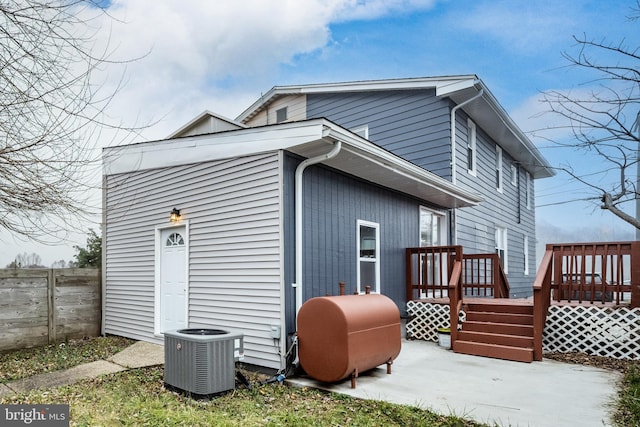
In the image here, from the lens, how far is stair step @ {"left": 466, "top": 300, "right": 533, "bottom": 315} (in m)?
7.08

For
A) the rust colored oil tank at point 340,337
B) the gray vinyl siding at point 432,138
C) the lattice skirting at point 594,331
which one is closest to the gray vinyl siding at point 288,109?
the gray vinyl siding at point 432,138

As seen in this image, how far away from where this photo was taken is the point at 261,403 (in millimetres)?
4527

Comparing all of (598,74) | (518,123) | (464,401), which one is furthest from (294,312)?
(518,123)

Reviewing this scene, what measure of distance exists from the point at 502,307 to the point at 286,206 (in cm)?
405

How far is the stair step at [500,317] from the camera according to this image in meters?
6.93

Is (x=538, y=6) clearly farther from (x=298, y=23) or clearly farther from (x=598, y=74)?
(x=298, y=23)

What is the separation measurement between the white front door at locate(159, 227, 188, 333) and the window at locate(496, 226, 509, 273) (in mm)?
8662

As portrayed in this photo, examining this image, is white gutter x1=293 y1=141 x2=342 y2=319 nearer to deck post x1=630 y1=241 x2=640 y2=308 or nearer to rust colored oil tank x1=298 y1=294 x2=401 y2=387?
rust colored oil tank x1=298 y1=294 x2=401 y2=387

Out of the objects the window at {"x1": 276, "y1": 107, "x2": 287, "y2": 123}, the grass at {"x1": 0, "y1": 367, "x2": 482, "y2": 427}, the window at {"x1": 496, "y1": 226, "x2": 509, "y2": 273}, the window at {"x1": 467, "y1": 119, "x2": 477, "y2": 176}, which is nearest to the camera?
the grass at {"x1": 0, "y1": 367, "x2": 482, "y2": 427}

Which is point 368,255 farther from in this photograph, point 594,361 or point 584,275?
point 594,361

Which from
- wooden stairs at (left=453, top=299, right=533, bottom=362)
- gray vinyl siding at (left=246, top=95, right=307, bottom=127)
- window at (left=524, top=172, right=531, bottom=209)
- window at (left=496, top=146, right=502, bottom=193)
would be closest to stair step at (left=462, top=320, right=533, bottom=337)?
wooden stairs at (left=453, top=299, right=533, bottom=362)

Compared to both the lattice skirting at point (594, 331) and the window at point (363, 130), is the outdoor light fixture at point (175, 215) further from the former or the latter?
the lattice skirting at point (594, 331)

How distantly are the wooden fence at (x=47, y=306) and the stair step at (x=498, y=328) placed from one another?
21.5 ft

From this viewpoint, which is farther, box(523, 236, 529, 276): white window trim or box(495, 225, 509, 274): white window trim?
box(523, 236, 529, 276): white window trim
